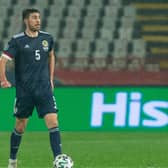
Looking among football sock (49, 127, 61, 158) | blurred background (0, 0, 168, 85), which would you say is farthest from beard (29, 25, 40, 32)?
blurred background (0, 0, 168, 85)

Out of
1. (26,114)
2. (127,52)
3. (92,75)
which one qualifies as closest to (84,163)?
(26,114)

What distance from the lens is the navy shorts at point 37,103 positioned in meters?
10.5

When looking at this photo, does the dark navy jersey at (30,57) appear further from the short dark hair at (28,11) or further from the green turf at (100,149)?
the green turf at (100,149)

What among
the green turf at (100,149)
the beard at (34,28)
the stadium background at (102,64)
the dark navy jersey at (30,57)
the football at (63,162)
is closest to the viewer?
the football at (63,162)

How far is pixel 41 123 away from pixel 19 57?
8449 millimetres

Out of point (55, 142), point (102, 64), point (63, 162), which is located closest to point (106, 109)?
point (102, 64)

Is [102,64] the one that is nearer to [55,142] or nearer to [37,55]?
[37,55]

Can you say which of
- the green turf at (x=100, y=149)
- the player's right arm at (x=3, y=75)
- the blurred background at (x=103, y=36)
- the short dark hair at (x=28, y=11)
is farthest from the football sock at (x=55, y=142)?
the blurred background at (x=103, y=36)

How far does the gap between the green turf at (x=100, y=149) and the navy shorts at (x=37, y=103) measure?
1065mm

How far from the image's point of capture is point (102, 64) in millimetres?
24406

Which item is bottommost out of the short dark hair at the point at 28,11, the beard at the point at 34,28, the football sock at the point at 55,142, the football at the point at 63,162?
the football at the point at 63,162

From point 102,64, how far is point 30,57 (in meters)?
13.9

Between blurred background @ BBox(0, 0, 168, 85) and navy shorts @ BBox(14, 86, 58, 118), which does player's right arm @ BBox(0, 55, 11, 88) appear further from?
blurred background @ BBox(0, 0, 168, 85)

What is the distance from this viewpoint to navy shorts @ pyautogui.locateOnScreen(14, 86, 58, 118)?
10.5m
